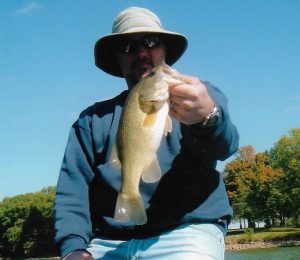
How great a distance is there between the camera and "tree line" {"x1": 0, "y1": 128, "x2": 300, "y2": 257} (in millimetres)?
57750

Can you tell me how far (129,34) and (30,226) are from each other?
7738 cm

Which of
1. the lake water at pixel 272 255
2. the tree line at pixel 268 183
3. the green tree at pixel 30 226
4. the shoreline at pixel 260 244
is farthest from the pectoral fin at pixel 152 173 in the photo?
the green tree at pixel 30 226

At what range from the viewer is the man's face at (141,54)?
4.24 metres

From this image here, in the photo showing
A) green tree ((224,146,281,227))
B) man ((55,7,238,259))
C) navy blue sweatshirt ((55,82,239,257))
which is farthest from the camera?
green tree ((224,146,281,227))

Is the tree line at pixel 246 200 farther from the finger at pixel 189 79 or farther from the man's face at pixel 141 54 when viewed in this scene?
the finger at pixel 189 79

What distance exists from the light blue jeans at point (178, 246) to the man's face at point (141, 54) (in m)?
1.38

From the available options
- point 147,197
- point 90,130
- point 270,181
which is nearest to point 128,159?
point 147,197

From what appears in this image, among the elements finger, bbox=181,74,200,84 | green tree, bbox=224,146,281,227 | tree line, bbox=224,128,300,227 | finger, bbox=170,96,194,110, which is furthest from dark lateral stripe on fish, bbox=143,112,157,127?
green tree, bbox=224,146,281,227

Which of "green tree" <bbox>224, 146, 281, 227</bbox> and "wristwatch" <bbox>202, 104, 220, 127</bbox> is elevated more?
"wristwatch" <bbox>202, 104, 220, 127</bbox>

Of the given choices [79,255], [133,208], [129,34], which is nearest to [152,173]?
[133,208]

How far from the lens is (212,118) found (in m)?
3.29

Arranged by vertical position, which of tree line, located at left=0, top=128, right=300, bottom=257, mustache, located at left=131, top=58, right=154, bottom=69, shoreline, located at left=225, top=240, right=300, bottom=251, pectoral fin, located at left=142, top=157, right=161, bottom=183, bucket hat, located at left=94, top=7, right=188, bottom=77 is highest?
bucket hat, located at left=94, top=7, right=188, bottom=77

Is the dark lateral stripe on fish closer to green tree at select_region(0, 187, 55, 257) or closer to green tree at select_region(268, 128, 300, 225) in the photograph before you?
green tree at select_region(268, 128, 300, 225)

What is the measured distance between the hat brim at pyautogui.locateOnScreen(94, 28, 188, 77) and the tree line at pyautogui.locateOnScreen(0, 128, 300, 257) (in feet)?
170
